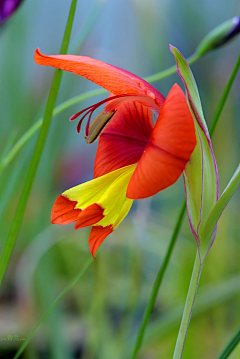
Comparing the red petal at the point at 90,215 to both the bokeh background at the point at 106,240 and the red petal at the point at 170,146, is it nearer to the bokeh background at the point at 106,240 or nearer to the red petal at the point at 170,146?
the red petal at the point at 170,146

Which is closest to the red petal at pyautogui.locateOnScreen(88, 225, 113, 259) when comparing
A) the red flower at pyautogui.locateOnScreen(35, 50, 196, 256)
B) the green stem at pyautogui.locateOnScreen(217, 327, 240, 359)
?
the red flower at pyautogui.locateOnScreen(35, 50, 196, 256)

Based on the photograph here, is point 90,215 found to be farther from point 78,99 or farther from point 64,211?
point 78,99

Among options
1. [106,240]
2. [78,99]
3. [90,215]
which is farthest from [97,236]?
[106,240]

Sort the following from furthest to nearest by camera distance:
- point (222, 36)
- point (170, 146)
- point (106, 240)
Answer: point (106, 240) < point (222, 36) < point (170, 146)

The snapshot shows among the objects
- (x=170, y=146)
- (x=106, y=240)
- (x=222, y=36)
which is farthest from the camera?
(x=106, y=240)

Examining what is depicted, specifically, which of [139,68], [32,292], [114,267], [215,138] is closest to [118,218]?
[32,292]

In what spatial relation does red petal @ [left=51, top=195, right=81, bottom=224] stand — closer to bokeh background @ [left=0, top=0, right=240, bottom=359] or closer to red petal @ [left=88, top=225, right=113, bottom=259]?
red petal @ [left=88, top=225, right=113, bottom=259]
